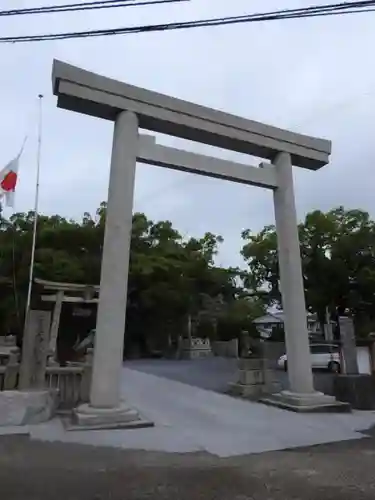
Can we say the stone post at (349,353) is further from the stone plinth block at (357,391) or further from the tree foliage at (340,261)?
the tree foliage at (340,261)

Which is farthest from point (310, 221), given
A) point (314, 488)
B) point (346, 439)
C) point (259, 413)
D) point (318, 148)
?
point (314, 488)

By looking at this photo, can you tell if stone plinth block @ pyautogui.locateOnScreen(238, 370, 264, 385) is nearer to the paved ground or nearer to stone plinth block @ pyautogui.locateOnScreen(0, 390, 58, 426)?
stone plinth block @ pyautogui.locateOnScreen(0, 390, 58, 426)

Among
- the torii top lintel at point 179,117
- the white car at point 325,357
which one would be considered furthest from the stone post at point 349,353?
the white car at point 325,357

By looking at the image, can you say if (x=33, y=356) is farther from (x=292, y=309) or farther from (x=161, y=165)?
(x=292, y=309)

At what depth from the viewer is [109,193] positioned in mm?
8133

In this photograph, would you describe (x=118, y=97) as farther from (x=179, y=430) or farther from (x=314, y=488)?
(x=314, y=488)

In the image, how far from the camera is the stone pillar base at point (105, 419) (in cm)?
698

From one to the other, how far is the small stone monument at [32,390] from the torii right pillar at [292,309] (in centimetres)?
465

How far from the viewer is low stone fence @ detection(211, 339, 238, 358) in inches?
1046

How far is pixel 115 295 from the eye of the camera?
763 cm

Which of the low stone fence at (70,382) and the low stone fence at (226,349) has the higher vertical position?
the low stone fence at (226,349)

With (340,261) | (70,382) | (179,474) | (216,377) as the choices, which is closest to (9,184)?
(70,382)

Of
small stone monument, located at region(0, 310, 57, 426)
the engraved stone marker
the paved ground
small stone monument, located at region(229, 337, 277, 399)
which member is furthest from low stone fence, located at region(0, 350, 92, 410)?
small stone monument, located at region(229, 337, 277, 399)

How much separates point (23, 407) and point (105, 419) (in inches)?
56.1
